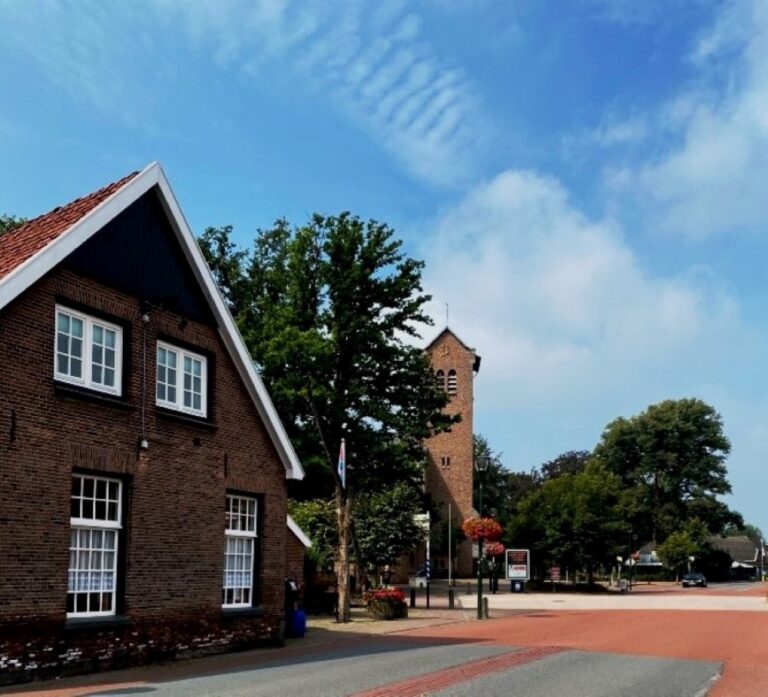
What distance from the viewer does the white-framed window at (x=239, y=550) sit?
1814cm

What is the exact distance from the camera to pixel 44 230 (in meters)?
15.4

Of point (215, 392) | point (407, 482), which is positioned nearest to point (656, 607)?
point (407, 482)

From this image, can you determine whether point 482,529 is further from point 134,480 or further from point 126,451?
point 126,451

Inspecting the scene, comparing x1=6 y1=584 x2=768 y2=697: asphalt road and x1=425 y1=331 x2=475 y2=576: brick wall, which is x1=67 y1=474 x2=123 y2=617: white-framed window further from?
x1=425 y1=331 x2=475 y2=576: brick wall

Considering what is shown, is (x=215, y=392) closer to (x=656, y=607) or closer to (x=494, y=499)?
(x=656, y=607)

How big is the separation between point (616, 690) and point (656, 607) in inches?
1033

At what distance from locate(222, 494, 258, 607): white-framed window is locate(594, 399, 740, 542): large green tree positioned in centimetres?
8256

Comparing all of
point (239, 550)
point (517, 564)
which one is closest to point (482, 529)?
point (517, 564)

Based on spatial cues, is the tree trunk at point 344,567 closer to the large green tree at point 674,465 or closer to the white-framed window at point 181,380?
the white-framed window at point 181,380

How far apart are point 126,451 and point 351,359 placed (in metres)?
22.8

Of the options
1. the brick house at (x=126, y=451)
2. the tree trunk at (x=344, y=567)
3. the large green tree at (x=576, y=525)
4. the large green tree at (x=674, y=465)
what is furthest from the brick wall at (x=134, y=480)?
the large green tree at (x=674, y=465)

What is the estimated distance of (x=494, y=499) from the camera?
4001 inches

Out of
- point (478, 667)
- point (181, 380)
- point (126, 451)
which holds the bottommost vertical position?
point (478, 667)

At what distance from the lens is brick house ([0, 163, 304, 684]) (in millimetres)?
13281
